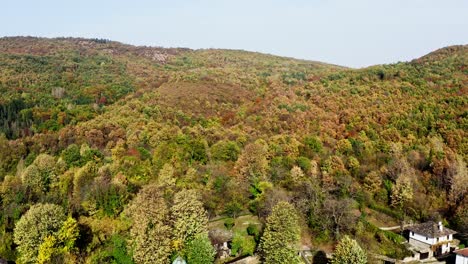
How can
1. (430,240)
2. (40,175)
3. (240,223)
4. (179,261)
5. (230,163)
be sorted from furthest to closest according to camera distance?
(230,163), (40,175), (240,223), (430,240), (179,261)

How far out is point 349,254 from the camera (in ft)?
82.9

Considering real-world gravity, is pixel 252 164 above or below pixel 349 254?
above

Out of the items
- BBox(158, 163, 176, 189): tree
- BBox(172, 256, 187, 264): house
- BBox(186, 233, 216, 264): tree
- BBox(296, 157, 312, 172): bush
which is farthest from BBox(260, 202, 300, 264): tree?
BBox(296, 157, 312, 172): bush

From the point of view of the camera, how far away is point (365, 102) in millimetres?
63531

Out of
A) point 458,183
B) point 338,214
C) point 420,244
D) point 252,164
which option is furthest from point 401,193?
point 252,164

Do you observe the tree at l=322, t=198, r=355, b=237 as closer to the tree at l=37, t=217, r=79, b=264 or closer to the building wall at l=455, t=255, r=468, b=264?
the building wall at l=455, t=255, r=468, b=264

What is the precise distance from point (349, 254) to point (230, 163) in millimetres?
24719

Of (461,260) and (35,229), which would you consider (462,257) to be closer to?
(461,260)

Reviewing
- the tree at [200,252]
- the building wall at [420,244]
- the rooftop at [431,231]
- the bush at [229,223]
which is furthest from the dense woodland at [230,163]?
the rooftop at [431,231]

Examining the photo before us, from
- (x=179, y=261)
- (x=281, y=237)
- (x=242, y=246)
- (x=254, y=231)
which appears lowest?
(x=242, y=246)

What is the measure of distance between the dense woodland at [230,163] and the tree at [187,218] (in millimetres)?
106

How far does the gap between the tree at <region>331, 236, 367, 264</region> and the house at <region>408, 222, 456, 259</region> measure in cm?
914

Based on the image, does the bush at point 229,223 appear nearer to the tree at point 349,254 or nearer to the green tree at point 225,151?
the tree at point 349,254

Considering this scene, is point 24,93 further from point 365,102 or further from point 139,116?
point 365,102
